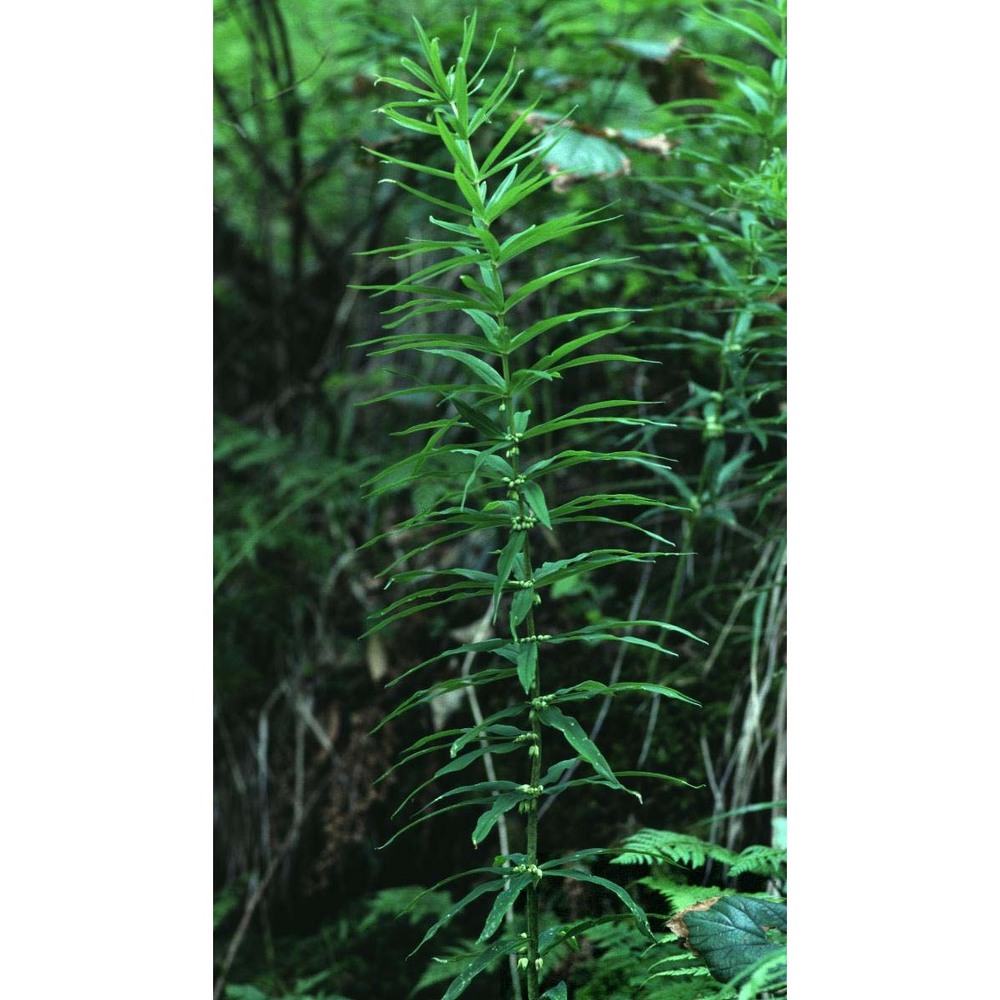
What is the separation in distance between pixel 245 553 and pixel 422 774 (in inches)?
17.4

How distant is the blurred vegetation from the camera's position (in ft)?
3.95

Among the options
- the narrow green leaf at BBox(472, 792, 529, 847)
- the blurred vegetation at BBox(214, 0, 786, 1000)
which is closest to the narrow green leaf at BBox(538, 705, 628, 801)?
the narrow green leaf at BBox(472, 792, 529, 847)

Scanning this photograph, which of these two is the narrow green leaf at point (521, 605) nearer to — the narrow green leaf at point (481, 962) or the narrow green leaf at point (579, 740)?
the narrow green leaf at point (579, 740)

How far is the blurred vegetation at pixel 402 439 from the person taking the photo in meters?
1.21

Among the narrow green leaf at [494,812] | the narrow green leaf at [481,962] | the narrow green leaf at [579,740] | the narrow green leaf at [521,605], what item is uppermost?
the narrow green leaf at [521,605]

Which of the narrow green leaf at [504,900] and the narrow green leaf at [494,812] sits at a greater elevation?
the narrow green leaf at [494,812]

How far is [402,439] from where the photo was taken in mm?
1691

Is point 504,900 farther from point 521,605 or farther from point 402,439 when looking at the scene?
point 402,439

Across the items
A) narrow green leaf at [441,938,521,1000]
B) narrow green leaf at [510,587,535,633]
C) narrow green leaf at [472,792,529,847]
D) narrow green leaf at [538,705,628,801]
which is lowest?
narrow green leaf at [441,938,521,1000]

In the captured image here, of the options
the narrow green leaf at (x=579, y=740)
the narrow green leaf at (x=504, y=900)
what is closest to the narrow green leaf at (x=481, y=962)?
the narrow green leaf at (x=504, y=900)

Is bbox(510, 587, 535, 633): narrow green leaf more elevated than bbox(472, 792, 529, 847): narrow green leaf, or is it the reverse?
bbox(510, 587, 535, 633): narrow green leaf

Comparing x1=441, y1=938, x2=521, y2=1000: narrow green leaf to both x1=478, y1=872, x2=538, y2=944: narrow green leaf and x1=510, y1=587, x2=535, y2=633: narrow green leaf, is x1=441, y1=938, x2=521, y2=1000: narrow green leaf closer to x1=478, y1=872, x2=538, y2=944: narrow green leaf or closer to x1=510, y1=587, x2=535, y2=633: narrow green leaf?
x1=478, y1=872, x2=538, y2=944: narrow green leaf
